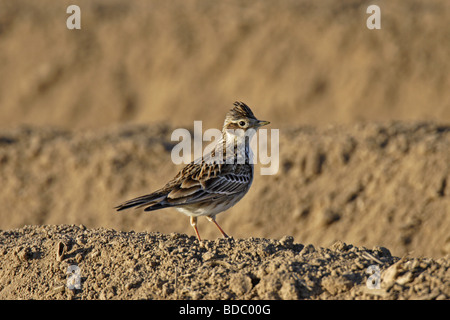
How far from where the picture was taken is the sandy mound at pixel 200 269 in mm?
8336

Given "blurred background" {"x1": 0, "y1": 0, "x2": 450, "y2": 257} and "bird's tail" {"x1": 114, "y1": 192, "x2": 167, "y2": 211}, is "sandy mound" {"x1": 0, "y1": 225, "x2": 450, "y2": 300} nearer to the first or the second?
"bird's tail" {"x1": 114, "y1": 192, "x2": 167, "y2": 211}

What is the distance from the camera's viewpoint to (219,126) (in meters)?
34.8

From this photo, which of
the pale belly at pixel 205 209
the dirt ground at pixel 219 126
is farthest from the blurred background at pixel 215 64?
the pale belly at pixel 205 209

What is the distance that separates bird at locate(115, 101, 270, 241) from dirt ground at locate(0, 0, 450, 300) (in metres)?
0.70

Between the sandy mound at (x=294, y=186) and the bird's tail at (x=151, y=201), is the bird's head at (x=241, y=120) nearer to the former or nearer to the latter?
the bird's tail at (x=151, y=201)

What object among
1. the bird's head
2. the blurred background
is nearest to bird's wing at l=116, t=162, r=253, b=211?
the bird's head

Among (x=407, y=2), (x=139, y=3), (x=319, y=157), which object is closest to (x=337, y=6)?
(x=407, y=2)

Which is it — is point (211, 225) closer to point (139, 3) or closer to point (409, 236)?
point (409, 236)

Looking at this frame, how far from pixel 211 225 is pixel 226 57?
20.6 m

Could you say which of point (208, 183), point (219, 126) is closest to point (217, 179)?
point (208, 183)

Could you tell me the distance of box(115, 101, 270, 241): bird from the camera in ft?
36.2

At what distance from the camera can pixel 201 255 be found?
377 inches

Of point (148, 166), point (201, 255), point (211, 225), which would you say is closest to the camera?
point (201, 255)

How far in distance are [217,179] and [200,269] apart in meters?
2.72
